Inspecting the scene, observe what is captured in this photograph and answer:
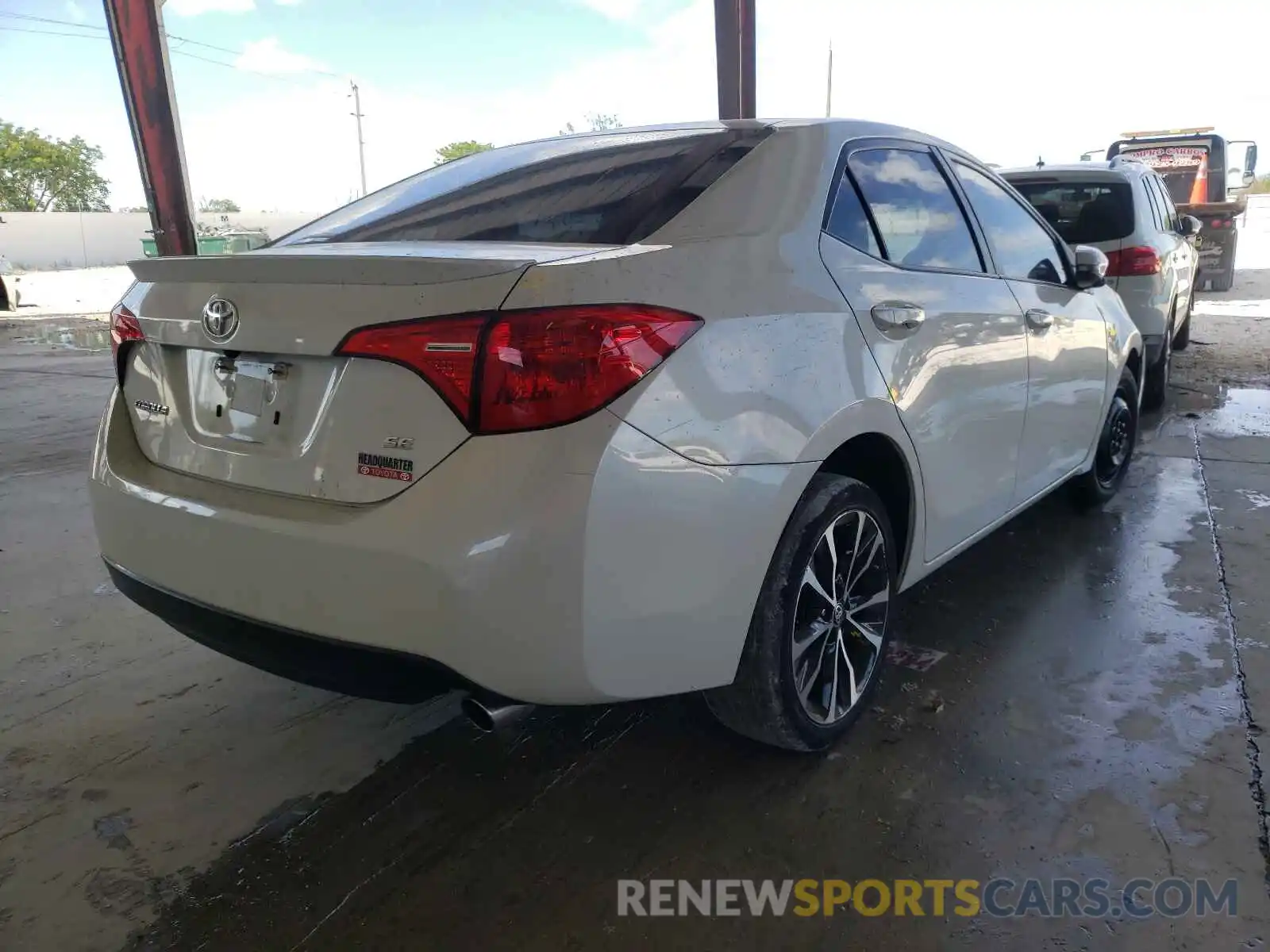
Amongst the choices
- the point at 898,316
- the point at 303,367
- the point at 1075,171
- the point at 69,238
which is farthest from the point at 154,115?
the point at 69,238

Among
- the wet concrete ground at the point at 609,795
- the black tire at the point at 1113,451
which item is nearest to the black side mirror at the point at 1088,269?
the black tire at the point at 1113,451

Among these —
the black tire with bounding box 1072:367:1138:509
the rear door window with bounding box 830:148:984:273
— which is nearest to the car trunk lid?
the rear door window with bounding box 830:148:984:273

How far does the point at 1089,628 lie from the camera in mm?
3160

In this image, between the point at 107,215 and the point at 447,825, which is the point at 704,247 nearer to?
the point at 447,825

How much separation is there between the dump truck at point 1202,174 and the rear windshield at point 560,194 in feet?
46.8

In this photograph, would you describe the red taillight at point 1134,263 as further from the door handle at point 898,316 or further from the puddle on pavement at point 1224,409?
the door handle at point 898,316

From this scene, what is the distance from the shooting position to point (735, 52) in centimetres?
904

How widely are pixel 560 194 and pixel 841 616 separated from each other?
51.0 inches

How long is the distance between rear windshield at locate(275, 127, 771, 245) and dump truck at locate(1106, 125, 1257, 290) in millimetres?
14270

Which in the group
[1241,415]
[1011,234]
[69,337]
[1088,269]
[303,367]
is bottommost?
[1241,415]

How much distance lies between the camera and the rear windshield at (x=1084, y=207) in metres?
6.25

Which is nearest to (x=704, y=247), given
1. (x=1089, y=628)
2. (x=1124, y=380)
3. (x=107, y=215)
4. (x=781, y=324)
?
(x=781, y=324)
